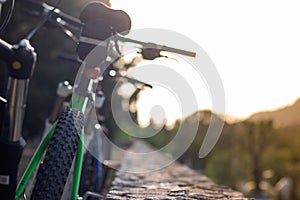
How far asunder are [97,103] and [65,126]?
1340 millimetres

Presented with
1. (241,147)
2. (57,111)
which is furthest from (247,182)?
(57,111)

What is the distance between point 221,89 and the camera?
9.09 ft

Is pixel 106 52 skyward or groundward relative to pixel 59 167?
skyward

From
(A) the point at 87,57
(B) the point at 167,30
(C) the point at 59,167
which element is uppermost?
(B) the point at 167,30

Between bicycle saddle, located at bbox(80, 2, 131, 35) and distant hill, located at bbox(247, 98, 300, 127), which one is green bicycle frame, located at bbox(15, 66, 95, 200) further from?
distant hill, located at bbox(247, 98, 300, 127)

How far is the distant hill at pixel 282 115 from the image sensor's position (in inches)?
1032

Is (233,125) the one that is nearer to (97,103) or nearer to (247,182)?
(247,182)

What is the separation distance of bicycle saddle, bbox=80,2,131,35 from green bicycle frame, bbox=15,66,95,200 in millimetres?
285

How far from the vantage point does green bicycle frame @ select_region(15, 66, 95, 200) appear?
218 cm

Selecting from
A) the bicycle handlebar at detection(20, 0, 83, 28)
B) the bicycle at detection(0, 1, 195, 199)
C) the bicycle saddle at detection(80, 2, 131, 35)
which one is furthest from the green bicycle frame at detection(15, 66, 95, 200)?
the bicycle handlebar at detection(20, 0, 83, 28)

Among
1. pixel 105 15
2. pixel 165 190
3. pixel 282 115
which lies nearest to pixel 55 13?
pixel 105 15

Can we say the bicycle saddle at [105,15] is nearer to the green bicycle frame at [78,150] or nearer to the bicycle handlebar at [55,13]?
the green bicycle frame at [78,150]

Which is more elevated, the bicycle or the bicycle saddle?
the bicycle saddle

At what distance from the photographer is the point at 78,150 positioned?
2.25 m
